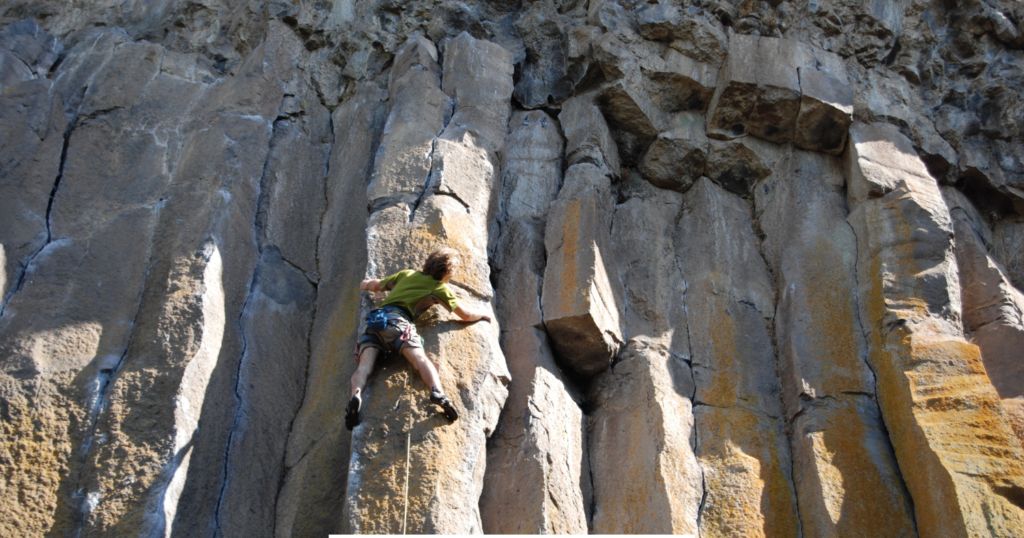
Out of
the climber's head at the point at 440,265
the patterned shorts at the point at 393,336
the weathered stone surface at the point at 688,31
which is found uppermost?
the weathered stone surface at the point at 688,31

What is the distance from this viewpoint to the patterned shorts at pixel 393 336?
593 centimetres

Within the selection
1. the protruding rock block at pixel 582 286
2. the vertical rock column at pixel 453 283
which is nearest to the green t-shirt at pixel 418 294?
the vertical rock column at pixel 453 283

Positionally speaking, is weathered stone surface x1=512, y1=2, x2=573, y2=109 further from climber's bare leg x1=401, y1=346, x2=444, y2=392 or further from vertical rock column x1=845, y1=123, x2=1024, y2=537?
climber's bare leg x1=401, y1=346, x2=444, y2=392

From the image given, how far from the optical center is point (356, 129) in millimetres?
8797

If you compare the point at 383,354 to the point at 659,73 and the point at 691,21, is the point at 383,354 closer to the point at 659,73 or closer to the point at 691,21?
the point at 659,73

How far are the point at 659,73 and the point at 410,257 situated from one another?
155 inches

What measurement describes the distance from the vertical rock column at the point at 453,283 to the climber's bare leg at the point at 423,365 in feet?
0.35

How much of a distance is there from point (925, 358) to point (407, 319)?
4070 mm

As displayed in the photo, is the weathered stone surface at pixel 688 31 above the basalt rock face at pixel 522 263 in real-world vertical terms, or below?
above

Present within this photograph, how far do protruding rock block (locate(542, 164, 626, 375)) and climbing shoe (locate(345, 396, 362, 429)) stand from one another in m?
1.95

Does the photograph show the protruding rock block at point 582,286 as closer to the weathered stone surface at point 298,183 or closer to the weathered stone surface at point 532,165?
the weathered stone surface at point 532,165

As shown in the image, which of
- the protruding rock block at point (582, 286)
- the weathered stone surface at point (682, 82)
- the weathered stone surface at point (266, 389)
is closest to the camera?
the weathered stone surface at point (266, 389)

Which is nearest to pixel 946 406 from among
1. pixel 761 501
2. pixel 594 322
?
pixel 761 501

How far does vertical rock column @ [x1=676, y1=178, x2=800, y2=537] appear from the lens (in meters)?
6.43
